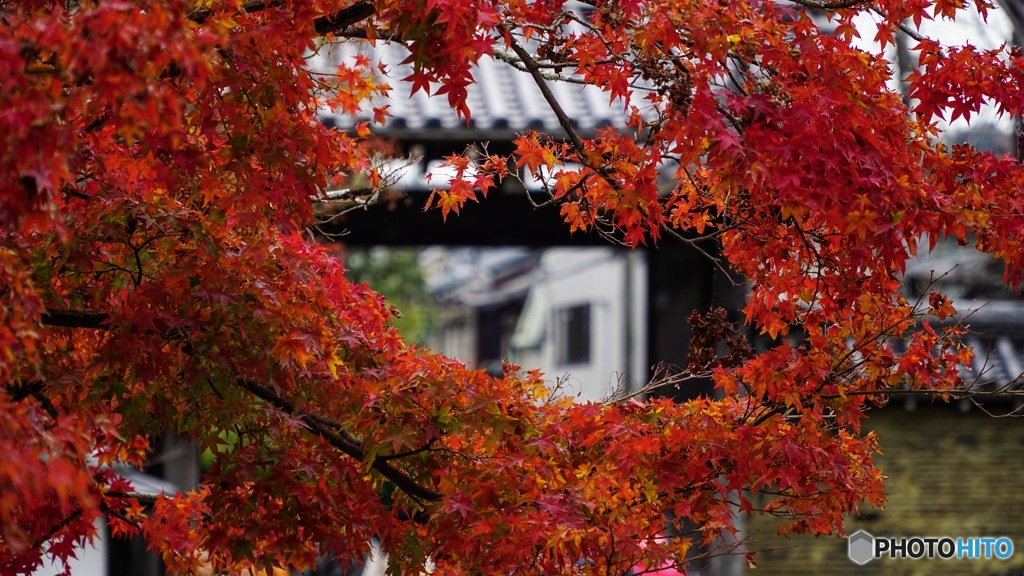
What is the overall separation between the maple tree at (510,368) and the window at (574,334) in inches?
826

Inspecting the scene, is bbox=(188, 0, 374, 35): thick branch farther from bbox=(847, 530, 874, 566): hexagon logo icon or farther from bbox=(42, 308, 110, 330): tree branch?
bbox=(847, 530, 874, 566): hexagon logo icon

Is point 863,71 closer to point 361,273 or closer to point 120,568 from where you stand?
point 120,568

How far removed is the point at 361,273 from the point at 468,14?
18180 mm

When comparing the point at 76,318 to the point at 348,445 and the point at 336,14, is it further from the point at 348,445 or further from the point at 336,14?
the point at 336,14

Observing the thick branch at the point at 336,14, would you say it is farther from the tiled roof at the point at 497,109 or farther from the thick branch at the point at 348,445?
the tiled roof at the point at 497,109

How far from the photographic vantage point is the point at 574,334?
2650cm

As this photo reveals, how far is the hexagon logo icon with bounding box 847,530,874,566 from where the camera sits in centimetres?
1021

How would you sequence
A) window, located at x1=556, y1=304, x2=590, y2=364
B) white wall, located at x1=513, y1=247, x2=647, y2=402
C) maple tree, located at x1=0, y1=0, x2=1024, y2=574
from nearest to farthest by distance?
maple tree, located at x1=0, y1=0, x2=1024, y2=574
white wall, located at x1=513, y1=247, x2=647, y2=402
window, located at x1=556, y1=304, x2=590, y2=364

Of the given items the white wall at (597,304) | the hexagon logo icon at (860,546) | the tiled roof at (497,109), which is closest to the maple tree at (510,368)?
the tiled roof at (497,109)

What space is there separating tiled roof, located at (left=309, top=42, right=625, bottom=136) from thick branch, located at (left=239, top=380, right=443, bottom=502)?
16.2 feet

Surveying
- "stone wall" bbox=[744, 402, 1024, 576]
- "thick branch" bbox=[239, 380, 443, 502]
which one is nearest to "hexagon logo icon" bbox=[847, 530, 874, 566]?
"stone wall" bbox=[744, 402, 1024, 576]

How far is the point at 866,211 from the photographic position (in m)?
3.27

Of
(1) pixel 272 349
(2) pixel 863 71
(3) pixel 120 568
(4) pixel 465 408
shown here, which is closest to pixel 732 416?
(4) pixel 465 408

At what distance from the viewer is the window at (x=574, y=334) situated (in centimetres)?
2553
